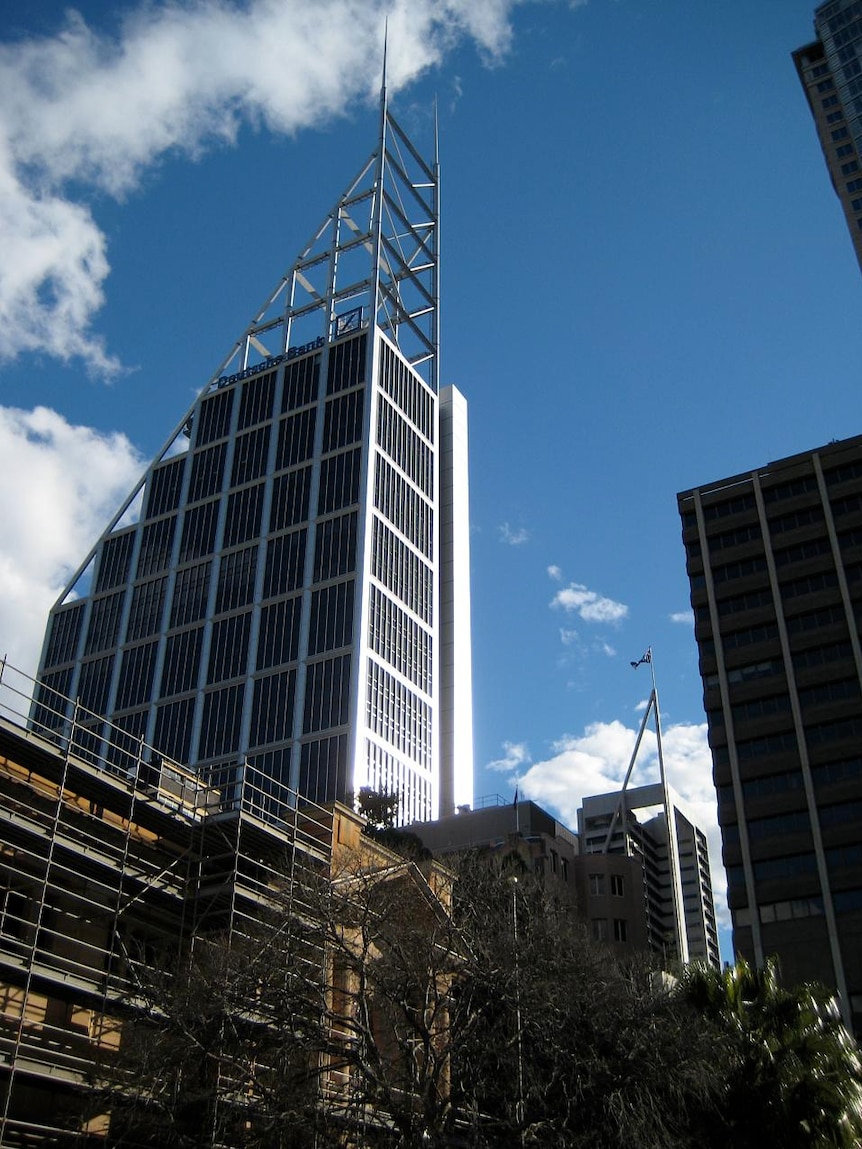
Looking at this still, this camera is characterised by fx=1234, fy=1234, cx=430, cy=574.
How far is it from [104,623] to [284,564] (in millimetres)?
21117

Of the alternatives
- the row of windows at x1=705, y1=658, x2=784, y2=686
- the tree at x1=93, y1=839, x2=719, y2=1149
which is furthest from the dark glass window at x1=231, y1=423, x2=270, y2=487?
the tree at x1=93, y1=839, x2=719, y2=1149

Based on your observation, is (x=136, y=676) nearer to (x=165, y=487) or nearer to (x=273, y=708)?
(x=273, y=708)

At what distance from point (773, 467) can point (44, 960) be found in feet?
197

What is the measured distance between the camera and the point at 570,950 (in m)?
28.1

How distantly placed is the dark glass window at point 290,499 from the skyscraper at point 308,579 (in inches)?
8.0

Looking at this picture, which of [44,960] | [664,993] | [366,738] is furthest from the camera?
[366,738]

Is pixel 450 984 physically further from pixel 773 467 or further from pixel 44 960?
pixel 773 467

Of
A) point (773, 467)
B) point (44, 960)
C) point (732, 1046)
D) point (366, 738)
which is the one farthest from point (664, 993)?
point (366, 738)

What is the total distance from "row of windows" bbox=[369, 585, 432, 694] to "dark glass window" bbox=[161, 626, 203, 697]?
54.8 ft

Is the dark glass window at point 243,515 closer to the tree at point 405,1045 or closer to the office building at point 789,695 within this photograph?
the office building at point 789,695

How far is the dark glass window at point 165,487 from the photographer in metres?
122

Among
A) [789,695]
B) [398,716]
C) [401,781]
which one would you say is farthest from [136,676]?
[789,695]

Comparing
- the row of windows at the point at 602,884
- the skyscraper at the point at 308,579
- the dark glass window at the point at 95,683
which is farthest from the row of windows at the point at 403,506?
the row of windows at the point at 602,884

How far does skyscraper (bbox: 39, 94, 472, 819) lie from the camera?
100469mm
